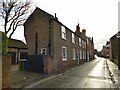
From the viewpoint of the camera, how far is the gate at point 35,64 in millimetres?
20234

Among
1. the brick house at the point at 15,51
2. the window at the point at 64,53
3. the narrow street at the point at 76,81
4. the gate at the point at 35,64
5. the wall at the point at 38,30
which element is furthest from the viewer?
the brick house at the point at 15,51

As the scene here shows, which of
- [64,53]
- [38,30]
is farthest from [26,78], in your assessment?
[64,53]

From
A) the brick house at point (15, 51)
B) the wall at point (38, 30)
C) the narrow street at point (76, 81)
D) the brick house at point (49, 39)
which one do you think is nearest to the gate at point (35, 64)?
the brick house at point (49, 39)

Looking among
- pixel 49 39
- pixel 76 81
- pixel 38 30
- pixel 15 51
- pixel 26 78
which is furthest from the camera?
pixel 15 51

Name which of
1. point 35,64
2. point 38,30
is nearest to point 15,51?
point 38,30

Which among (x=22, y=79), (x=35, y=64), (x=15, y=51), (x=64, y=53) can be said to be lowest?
(x=22, y=79)

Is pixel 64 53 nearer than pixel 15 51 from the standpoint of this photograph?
Yes

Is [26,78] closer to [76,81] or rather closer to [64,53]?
[76,81]

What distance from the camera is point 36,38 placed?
979 inches

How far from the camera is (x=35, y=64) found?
68.7ft

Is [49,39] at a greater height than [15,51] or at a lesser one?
greater

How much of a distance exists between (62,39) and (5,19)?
15.5m

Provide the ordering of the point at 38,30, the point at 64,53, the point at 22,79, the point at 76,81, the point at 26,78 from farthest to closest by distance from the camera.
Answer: the point at 64,53 → the point at 38,30 → the point at 26,78 → the point at 22,79 → the point at 76,81

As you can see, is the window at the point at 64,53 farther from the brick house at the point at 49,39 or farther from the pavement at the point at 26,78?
the pavement at the point at 26,78
